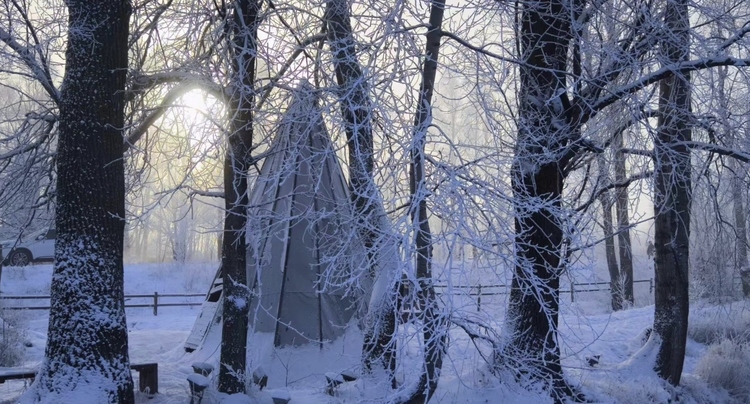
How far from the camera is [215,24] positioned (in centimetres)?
757

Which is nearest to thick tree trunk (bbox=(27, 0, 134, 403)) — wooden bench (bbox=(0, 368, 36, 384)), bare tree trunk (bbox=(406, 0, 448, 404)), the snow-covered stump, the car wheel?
the snow-covered stump

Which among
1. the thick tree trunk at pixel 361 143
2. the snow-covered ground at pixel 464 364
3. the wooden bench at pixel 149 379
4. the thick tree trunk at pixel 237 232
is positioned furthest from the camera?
the wooden bench at pixel 149 379

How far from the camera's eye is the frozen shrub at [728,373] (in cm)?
1061

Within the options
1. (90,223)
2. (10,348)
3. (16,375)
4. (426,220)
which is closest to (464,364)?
(426,220)

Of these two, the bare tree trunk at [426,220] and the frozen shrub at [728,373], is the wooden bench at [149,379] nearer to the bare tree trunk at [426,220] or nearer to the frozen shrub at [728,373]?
the bare tree trunk at [426,220]

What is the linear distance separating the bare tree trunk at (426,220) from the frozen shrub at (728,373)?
641cm

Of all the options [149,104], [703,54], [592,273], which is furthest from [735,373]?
[149,104]

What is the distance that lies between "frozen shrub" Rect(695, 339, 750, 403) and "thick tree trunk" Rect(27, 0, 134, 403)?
29.3 feet

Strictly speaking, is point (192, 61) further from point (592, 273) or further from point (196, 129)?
point (592, 273)

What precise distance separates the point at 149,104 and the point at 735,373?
988cm

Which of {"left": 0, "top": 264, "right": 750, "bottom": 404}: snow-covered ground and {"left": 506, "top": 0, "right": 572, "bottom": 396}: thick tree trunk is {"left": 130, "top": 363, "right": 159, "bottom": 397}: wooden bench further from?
{"left": 506, "top": 0, "right": 572, "bottom": 396}: thick tree trunk

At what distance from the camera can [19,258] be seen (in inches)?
950

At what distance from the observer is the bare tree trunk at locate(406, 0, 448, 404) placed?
5098 mm

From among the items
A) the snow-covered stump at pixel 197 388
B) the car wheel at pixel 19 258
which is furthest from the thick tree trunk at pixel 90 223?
the car wheel at pixel 19 258
